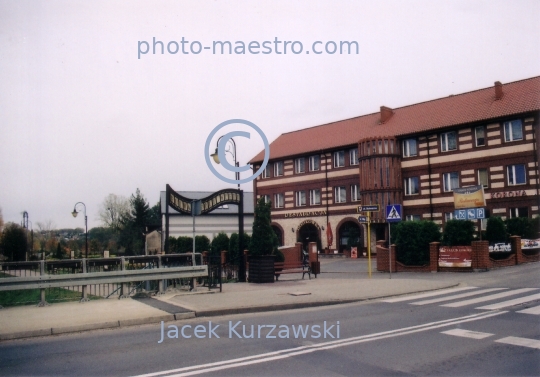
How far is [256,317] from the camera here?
36.4 feet

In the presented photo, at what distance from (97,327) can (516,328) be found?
8.35 metres

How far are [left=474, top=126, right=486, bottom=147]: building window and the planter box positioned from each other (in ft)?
75.2

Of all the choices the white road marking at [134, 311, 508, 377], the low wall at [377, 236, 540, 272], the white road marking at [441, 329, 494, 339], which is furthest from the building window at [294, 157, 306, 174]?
the white road marking at [441, 329, 494, 339]

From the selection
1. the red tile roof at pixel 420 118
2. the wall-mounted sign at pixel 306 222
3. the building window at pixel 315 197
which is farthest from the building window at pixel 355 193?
the wall-mounted sign at pixel 306 222

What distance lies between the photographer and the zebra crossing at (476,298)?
1205cm

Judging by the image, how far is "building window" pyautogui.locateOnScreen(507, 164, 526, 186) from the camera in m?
32.5

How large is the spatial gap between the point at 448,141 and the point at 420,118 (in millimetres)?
4070

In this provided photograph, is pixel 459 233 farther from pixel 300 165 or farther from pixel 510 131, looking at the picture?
pixel 300 165

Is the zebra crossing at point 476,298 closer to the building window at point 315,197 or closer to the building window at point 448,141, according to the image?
the building window at point 448,141

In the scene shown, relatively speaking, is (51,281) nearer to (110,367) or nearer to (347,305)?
(110,367)

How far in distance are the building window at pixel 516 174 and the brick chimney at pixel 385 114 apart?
41.2 ft

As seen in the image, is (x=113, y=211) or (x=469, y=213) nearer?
(x=469, y=213)

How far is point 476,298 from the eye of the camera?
13453 mm

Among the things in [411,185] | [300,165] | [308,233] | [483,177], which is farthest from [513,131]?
[308,233]
